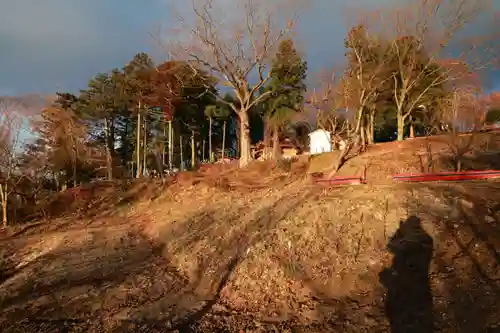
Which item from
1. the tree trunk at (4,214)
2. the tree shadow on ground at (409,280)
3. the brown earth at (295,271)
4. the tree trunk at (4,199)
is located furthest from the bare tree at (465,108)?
the tree trunk at (4,214)

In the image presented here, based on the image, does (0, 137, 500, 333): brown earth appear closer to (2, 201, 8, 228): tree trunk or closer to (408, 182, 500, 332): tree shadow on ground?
(408, 182, 500, 332): tree shadow on ground

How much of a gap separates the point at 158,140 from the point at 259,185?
89.7 feet

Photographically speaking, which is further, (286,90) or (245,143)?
(286,90)

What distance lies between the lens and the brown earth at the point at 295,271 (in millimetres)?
5496

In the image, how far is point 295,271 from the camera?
23.0ft

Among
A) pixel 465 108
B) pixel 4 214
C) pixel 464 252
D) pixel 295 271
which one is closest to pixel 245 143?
pixel 4 214

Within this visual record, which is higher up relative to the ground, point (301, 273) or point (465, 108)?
point (465, 108)

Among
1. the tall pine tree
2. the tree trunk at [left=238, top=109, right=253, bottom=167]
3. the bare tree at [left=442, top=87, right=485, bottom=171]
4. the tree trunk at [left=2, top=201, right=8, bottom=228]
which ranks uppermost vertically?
the tall pine tree

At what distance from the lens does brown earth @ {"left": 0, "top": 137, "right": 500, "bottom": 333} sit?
18.0 ft

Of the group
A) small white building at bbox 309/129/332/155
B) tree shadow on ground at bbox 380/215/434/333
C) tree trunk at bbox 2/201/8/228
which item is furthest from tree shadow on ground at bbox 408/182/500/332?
small white building at bbox 309/129/332/155

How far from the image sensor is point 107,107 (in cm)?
3975

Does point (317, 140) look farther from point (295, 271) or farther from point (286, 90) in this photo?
point (295, 271)

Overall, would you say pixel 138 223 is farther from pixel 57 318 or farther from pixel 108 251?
pixel 57 318

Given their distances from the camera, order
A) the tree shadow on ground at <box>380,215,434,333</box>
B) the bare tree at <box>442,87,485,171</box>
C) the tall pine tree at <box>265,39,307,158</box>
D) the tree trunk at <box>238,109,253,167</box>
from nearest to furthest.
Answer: the tree shadow on ground at <box>380,215,434,333</box> → the tree trunk at <box>238,109,253,167</box> → the bare tree at <box>442,87,485,171</box> → the tall pine tree at <box>265,39,307,158</box>
